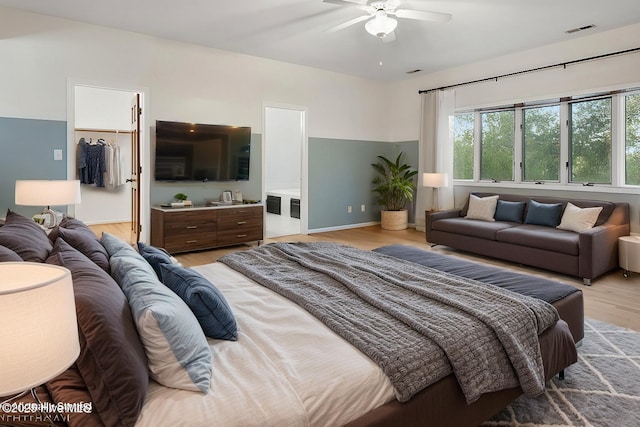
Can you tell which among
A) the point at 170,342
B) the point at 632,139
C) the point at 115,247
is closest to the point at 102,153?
the point at 115,247

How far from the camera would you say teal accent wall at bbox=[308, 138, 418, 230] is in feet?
23.1

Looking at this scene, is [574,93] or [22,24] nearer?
[22,24]

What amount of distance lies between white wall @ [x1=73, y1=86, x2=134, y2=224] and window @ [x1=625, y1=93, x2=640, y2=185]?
7966 millimetres

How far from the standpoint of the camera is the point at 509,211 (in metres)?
5.57

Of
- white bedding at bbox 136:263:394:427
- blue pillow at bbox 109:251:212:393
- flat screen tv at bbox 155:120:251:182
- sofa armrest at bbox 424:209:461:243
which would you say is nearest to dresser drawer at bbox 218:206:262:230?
flat screen tv at bbox 155:120:251:182

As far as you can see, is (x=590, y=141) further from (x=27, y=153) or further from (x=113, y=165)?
(x=113, y=165)

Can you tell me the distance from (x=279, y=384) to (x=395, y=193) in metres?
6.37

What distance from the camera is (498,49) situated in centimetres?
567

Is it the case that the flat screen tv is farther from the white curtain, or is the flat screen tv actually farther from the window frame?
the window frame

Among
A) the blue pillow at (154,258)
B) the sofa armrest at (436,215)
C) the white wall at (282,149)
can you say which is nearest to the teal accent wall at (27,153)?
the blue pillow at (154,258)

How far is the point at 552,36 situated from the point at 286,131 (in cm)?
612

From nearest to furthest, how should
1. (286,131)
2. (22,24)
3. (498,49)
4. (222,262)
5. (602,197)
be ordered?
1. (222,262)
2. (22,24)
3. (602,197)
4. (498,49)
5. (286,131)

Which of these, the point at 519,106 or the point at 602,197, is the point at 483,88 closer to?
the point at 519,106

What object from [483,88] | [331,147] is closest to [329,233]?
[331,147]
